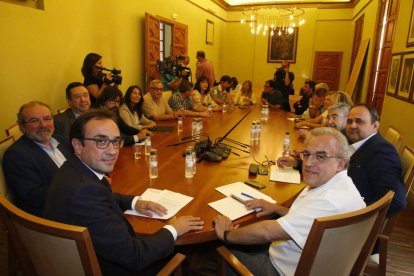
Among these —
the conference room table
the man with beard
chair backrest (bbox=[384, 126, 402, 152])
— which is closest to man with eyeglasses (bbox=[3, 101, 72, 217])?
the conference room table

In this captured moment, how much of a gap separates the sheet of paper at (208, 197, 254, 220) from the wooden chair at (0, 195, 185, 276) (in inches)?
27.4

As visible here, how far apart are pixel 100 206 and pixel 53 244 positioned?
0.63 ft

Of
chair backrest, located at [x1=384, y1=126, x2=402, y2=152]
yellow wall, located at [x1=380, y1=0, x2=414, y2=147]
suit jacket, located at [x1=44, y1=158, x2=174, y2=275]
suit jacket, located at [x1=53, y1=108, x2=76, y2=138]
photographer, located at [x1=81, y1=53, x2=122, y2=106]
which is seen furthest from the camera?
yellow wall, located at [x1=380, y1=0, x2=414, y2=147]

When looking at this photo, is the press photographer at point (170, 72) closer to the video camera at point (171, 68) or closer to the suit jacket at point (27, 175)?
the video camera at point (171, 68)

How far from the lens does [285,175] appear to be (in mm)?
2021

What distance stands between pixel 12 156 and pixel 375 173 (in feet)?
6.59

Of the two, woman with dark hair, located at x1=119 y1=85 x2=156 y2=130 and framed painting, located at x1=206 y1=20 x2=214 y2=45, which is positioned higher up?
framed painting, located at x1=206 y1=20 x2=214 y2=45

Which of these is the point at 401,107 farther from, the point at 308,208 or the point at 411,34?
the point at 308,208

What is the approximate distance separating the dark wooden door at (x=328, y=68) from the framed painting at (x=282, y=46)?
746 mm

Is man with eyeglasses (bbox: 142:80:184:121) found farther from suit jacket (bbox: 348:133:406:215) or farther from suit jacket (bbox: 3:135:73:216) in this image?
suit jacket (bbox: 348:133:406:215)

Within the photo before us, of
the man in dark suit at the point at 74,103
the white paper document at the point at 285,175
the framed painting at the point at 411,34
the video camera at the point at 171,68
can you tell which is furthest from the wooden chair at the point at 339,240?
the video camera at the point at 171,68

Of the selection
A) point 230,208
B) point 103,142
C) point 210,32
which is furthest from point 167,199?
point 210,32

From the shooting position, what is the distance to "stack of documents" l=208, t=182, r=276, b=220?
149cm

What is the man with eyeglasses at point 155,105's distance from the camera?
3.90m
